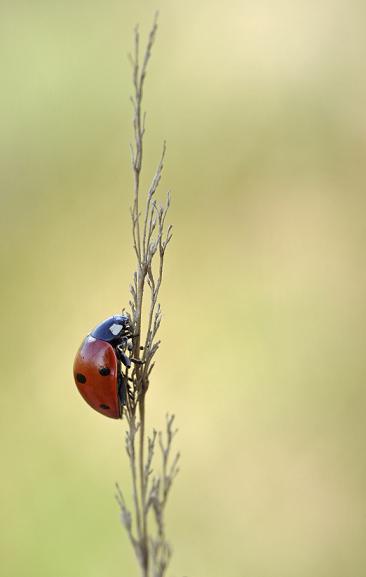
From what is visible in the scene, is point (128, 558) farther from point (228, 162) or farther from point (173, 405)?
point (228, 162)

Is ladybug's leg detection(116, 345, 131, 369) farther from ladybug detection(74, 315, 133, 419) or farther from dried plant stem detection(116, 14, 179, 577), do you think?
dried plant stem detection(116, 14, 179, 577)

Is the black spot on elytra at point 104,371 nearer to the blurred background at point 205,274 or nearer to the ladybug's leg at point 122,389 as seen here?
the ladybug's leg at point 122,389

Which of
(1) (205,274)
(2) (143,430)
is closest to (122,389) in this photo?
(2) (143,430)

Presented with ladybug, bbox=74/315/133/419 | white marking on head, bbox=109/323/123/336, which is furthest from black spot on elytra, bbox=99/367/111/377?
white marking on head, bbox=109/323/123/336

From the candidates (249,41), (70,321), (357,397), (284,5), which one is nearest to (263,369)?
(357,397)

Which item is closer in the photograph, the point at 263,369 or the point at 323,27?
the point at 263,369

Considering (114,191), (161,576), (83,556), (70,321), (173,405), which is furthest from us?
(114,191)

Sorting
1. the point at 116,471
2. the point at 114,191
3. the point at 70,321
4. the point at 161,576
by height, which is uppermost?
the point at 114,191
